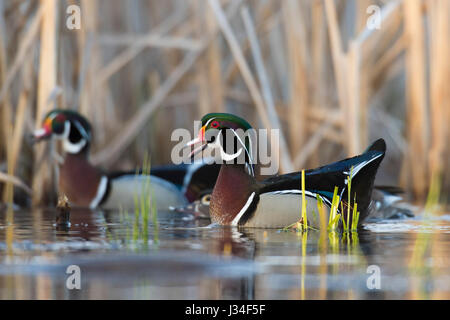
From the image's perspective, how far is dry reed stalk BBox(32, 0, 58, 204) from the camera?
834cm

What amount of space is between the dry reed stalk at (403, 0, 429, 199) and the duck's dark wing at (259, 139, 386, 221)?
8.43ft

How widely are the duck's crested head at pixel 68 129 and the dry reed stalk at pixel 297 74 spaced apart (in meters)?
2.15

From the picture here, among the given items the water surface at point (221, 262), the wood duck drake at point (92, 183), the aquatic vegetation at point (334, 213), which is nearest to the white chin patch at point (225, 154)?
the water surface at point (221, 262)

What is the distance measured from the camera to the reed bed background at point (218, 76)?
8.67m

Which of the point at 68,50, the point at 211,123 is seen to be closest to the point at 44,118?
the point at 68,50

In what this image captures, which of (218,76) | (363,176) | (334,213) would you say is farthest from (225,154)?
(218,76)

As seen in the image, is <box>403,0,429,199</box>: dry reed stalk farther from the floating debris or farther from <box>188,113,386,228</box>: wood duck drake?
the floating debris

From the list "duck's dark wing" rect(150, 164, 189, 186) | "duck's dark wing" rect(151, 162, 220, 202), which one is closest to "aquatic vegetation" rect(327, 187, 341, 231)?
"duck's dark wing" rect(151, 162, 220, 202)

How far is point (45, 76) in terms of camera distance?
27.9 feet

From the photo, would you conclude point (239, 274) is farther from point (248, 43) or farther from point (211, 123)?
point (248, 43)

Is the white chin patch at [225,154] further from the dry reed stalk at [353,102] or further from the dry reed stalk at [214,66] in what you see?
the dry reed stalk at [214,66]

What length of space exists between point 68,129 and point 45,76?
0.71m
